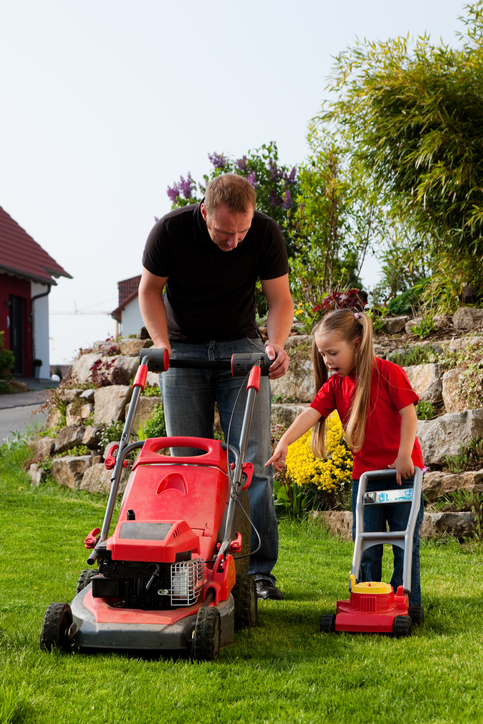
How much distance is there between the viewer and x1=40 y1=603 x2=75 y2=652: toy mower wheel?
95.7 inches

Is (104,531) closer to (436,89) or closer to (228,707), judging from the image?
(228,707)

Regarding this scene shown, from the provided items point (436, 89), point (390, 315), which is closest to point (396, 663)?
point (436, 89)

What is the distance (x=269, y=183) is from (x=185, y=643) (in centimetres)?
997

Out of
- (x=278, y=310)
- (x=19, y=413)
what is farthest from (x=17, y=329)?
(x=278, y=310)

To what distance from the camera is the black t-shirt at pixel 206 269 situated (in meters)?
3.31

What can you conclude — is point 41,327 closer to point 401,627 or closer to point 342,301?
point 342,301

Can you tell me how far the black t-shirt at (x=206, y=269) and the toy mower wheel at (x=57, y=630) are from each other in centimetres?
138

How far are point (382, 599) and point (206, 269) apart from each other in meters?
→ 1.53

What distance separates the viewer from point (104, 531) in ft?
9.12

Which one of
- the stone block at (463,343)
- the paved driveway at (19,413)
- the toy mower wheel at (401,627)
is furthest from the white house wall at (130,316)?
the toy mower wheel at (401,627)

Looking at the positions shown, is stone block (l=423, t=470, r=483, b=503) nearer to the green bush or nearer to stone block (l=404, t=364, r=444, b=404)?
stone block (l=404, t=364, r=444, b=404)

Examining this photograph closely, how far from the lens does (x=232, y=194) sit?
9.29 feet

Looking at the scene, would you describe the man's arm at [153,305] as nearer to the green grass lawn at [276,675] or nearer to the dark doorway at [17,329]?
the green grass lawn at [276,675]

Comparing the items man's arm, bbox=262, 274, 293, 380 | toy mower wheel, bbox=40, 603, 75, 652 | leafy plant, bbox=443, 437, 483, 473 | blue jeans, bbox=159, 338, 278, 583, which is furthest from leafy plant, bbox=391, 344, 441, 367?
toy mower wheel, bbox=40, 603, 75, 652
